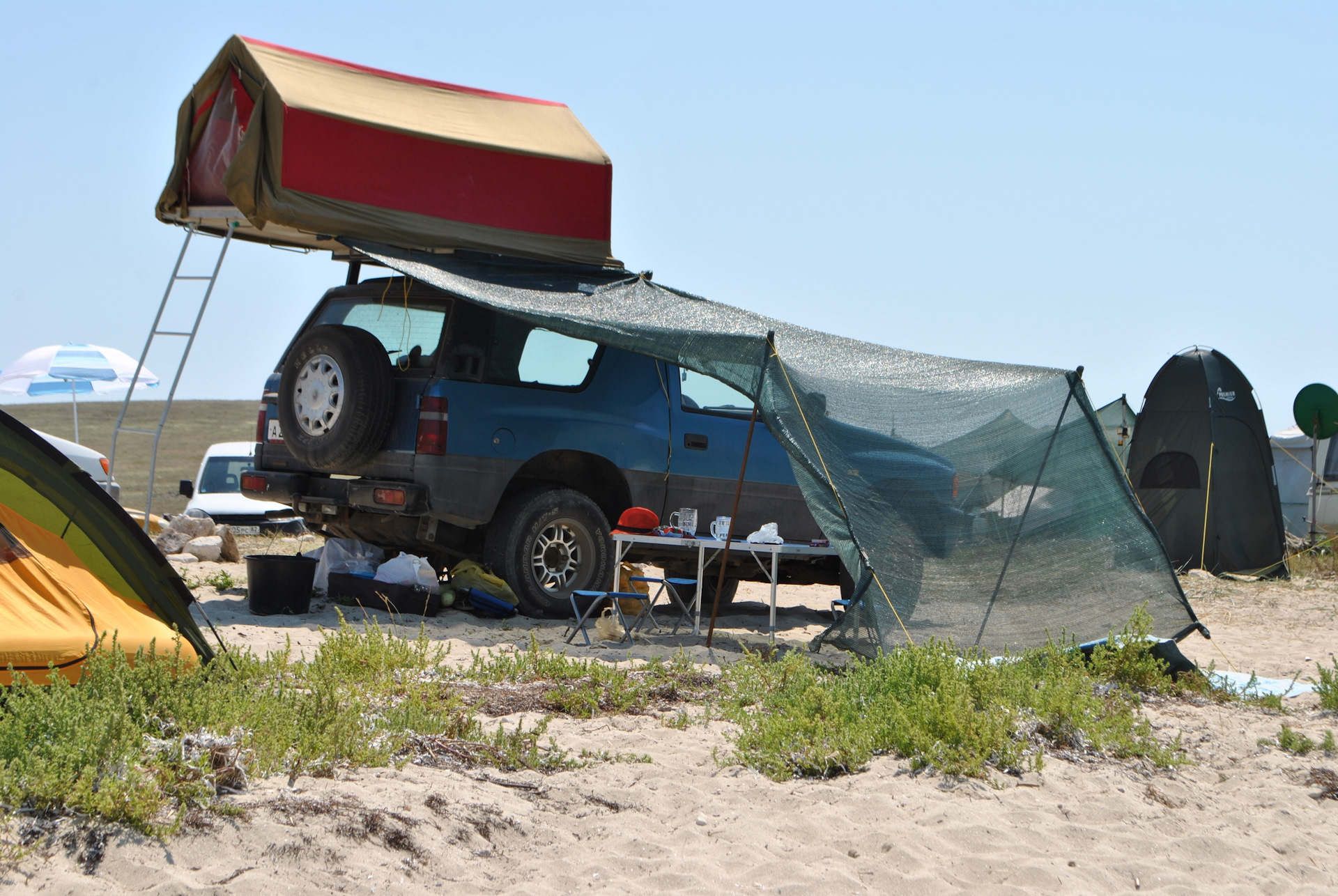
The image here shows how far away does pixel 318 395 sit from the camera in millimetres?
7398

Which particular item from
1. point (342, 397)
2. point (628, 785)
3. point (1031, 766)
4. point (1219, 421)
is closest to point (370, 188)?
point (342, 397)

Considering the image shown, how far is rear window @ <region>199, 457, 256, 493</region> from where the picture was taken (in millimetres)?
13922

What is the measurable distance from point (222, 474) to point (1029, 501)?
10426 millimetres

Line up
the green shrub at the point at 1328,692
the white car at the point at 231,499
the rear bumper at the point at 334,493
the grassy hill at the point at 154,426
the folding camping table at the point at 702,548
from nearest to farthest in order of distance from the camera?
the green shrub at the point at 1328,692, the folding camping table at the point at 702,548, the rear bumper at the point at 334,493, the white car at the point at 231,499, the grassy hill at the point at 154,426

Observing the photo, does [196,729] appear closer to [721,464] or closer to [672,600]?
[721,464]

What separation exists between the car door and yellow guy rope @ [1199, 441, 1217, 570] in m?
7.14

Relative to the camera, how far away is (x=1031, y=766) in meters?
4.43

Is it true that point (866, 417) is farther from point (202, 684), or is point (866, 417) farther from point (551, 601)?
point (202, 684)

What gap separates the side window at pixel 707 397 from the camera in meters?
8.45

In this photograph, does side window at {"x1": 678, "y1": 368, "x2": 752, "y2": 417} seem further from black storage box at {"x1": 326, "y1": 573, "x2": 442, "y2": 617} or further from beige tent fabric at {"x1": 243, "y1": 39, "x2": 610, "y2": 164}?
black storage box at {"x1": 326, "y1": 573, "x2": 442, "y2": 617}

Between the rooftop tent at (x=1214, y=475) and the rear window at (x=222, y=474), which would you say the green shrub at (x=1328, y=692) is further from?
the rear window at (x=222, y=474)

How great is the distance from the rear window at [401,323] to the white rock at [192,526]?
4.19 meters

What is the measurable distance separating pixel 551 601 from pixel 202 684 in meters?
3.54

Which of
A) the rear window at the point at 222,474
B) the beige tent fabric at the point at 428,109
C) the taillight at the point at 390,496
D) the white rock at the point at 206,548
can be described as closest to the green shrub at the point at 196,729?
Result: the taillight at the point at 390,496
